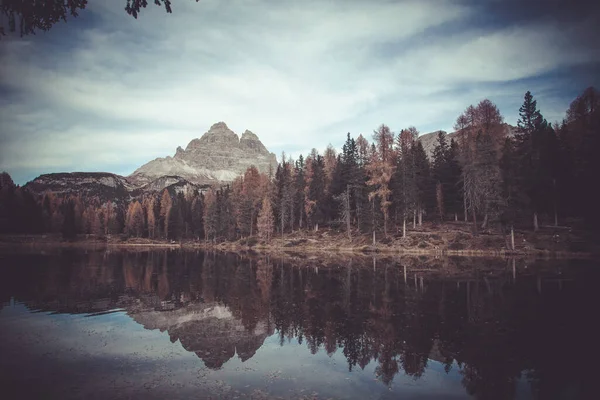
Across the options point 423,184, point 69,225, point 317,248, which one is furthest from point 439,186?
point 69,225

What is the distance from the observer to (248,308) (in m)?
→ 23.2

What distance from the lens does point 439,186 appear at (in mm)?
70812

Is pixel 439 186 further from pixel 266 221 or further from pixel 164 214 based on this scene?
pixel 164 214

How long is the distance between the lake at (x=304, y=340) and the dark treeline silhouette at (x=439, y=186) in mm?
30302

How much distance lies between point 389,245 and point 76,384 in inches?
2326

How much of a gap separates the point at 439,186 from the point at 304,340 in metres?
62.8

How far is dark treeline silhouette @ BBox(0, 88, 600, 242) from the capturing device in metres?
56.1

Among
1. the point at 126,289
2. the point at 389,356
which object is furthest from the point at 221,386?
the point at 126,289

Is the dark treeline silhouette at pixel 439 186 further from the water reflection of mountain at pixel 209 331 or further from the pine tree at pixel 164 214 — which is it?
the water reflection of mountain at pixel 209 331

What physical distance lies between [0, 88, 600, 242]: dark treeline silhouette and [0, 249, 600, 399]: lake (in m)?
30.3

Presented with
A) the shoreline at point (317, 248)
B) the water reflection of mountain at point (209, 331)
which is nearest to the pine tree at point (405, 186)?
the shoreline at point (317, 248)

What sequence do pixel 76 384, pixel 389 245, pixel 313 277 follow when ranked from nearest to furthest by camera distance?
pixel 76 384
pixel 313 277
pixel 389 245

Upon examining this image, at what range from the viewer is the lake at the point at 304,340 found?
11.3m

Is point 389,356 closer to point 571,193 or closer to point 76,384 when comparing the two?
point 76,384
